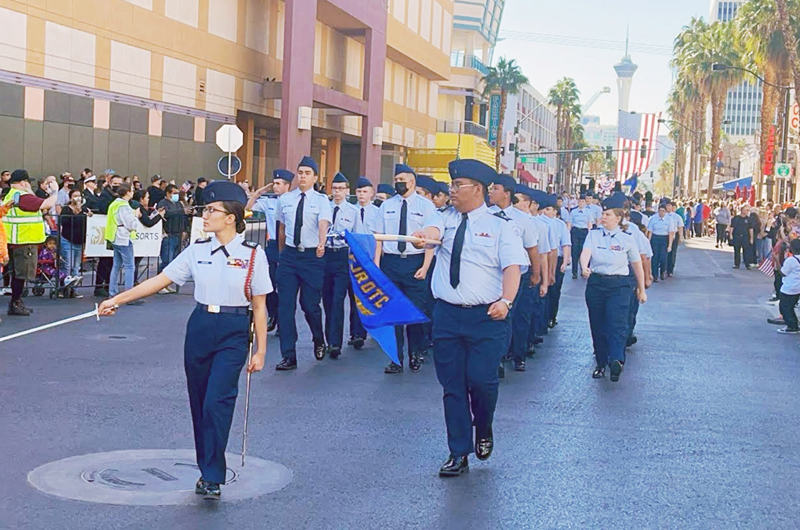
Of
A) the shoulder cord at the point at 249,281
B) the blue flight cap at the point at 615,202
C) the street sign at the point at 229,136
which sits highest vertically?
the street sign at the point at 229,136

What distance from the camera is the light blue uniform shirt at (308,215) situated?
462 inches

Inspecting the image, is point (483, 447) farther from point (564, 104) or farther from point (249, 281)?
point (564, 104)

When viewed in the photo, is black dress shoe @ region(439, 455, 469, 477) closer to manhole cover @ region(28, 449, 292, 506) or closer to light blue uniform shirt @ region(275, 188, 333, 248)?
manhole cover @ region(28, 449, 292, 506)

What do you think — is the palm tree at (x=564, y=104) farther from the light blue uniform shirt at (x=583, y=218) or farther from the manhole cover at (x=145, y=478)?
the manhole cover at (x=145, y=478)

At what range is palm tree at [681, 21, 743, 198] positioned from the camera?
68625 mm

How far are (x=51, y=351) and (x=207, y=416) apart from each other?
19.4 feet

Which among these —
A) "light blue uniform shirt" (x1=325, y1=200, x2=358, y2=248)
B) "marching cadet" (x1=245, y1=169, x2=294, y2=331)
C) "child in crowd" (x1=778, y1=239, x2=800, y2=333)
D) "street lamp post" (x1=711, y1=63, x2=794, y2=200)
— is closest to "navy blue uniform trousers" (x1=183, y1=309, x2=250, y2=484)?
"marching cadet" (x1=245, y1=169, x2=294, y2=331)

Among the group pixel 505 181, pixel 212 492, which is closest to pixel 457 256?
pixel 212 492

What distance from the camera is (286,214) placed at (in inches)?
466

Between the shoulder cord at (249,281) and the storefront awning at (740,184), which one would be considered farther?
the storefront awning at (740,184)

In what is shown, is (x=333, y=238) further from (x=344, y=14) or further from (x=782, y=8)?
(x=782, y=8)

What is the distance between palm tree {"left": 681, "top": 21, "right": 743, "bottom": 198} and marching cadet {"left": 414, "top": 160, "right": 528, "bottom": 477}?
206 ft

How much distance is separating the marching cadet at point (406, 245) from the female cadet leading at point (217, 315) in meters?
5.25

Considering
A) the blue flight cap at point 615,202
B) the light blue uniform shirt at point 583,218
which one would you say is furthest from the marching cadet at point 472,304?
the light blue uniform shirt at point 583,218
